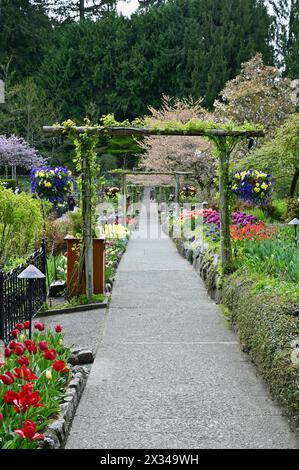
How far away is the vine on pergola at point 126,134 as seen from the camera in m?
7.86

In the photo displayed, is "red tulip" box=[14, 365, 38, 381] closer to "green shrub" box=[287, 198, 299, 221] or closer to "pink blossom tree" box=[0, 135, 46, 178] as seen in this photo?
"green shrub" box=[287, 198, 299, 221]

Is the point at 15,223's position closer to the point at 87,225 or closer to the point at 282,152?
the point at 87,225

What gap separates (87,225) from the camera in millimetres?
8109

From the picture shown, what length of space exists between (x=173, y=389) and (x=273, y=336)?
2.97ft

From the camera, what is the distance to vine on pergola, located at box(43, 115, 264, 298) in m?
7.86

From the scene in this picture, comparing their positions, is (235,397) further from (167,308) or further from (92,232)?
(92,232)

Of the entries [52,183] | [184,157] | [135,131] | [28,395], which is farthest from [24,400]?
[184,157]

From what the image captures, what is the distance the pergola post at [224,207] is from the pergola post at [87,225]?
1916 mm

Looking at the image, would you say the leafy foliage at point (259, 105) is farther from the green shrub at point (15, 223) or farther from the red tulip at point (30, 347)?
the red tulip at point (30, 347)

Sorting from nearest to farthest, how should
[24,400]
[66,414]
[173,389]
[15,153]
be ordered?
1. [24,400]
2. [66,414]
3. [173,389]
4. [15,153]

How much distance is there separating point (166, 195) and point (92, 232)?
2260 centimetres

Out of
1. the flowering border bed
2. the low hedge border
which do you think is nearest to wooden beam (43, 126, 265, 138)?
the low hedge border

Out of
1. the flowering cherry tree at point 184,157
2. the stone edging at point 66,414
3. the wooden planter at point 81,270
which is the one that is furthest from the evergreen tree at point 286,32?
the stone edging at point 66,414
